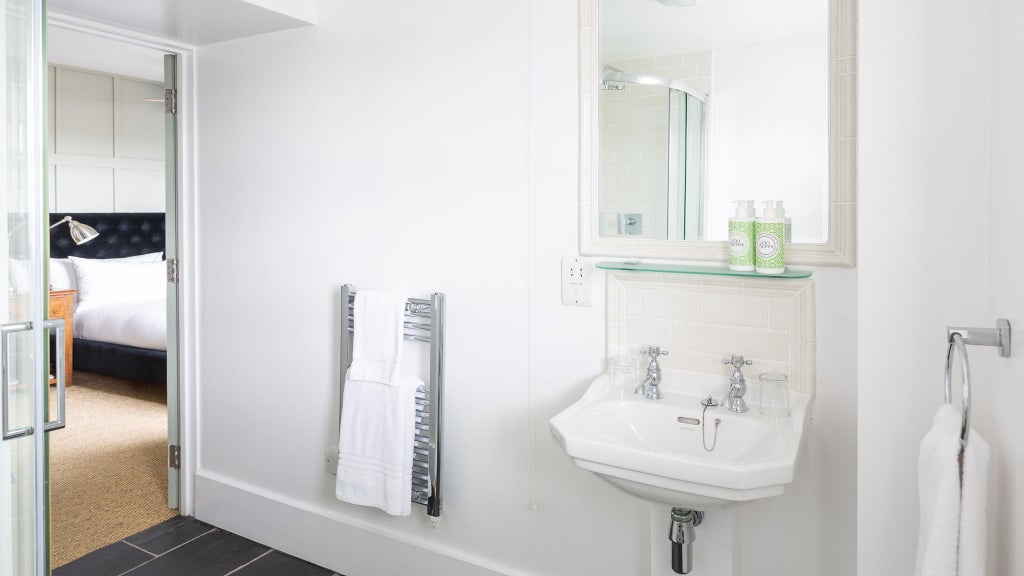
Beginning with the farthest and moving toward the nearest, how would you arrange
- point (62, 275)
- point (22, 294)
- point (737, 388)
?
point (62, 275)
point (737, 388)
point (22, 294)

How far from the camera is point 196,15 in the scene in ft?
8.18

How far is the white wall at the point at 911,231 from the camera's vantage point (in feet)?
3.88

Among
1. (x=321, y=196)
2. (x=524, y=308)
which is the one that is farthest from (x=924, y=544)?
(x=321, y=196)

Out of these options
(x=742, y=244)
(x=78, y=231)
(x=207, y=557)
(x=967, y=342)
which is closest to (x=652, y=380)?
(x=742, y=244)

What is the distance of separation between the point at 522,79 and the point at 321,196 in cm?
93

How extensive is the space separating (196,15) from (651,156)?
1.69 meters

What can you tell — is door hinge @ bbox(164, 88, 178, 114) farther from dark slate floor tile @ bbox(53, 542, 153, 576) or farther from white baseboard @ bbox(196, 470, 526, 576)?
dark slate floor tile @ bbox(53, 542, 153, 576)


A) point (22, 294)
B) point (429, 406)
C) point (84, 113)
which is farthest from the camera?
point (84, 113)

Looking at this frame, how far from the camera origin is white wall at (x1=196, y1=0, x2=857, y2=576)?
2043 mm

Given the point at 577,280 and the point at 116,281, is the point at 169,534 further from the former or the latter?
the point at 116,281

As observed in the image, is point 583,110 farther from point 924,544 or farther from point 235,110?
point 235,110

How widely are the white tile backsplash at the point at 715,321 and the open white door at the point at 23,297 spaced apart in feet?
4.68

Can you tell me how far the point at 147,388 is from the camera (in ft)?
17.0

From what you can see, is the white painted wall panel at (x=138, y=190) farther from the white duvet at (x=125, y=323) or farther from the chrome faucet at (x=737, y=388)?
the chrome faucet at (x=737, y=388)
